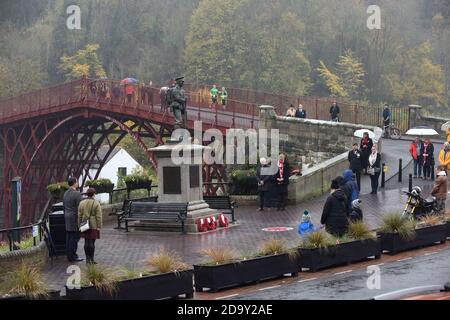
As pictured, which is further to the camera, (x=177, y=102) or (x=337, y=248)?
(x=177, y=102)

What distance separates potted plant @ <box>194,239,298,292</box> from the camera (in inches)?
609

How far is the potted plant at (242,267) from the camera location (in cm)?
1547

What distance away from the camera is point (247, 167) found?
110 feet

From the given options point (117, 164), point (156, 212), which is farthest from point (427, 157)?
A: point (117, 164)

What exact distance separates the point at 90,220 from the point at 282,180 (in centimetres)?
1069

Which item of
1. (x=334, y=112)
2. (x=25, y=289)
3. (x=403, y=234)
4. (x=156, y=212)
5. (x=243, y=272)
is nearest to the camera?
(x=25, y=289)

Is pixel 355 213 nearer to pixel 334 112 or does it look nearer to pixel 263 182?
pixel 263 182

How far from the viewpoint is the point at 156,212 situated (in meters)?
24.8

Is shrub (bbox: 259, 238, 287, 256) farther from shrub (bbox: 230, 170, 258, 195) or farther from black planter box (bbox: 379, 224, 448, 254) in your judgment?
shrub (bbox: 230, 170, 258, 195)

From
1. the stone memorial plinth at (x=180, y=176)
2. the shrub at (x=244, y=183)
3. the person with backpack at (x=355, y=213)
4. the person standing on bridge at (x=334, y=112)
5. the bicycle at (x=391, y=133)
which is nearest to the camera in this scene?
the person with backpack at (x=355, y=213)

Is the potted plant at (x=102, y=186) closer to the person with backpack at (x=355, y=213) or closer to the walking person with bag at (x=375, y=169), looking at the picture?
the walking person with bag at (x=375, y=169)

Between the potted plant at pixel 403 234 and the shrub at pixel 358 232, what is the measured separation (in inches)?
33.1

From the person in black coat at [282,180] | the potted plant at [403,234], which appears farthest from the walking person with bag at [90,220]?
the person in black coat at [282,180]

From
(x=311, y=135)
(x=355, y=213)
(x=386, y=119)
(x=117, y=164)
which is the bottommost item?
(x=355, y=213)
